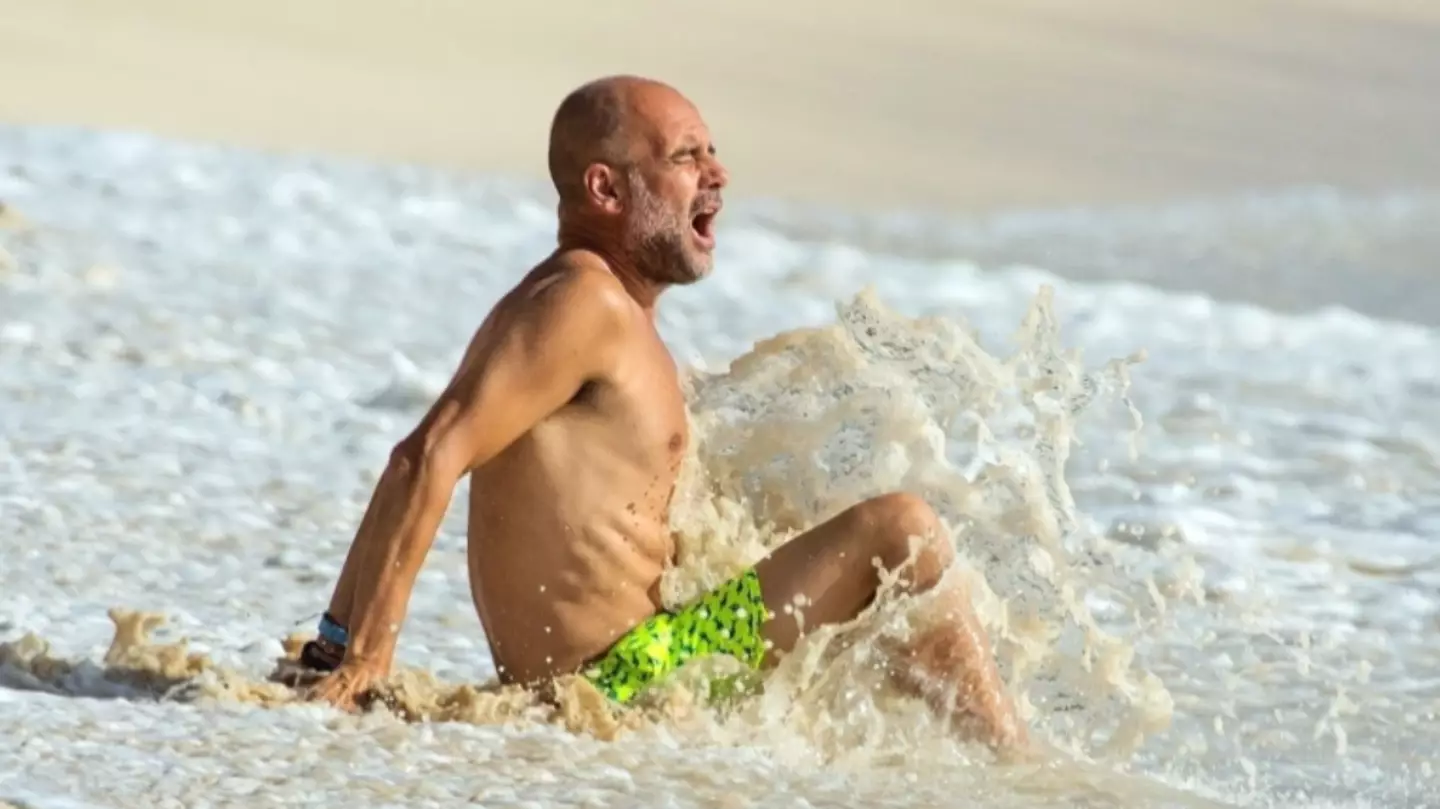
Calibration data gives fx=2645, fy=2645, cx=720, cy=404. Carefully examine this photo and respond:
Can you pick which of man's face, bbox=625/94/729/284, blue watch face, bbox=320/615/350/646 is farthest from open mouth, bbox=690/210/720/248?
blue watch face, bbox=320/615/350/646

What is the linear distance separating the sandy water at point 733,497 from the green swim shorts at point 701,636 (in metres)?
0.06

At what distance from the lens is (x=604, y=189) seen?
3.79 metres

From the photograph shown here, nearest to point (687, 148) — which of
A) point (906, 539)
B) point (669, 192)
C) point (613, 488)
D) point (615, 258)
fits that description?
point (669, 192)

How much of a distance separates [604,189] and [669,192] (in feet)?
0.31

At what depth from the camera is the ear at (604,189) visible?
378cm

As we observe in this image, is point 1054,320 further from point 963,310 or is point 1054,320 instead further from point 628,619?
point 963,310

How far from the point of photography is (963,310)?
9.38m

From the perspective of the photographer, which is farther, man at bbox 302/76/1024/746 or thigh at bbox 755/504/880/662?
thigh at bbox 755/504/880/662

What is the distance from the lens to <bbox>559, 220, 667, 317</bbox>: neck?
3801mm

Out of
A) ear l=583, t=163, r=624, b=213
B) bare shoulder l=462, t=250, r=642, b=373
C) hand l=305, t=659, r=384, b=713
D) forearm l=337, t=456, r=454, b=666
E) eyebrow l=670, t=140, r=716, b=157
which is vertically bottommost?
hand l=305, t=659, r=384, b=713

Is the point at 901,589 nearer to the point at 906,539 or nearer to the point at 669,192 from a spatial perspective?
the point at 906,539

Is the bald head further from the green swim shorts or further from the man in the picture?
the green swim shorts

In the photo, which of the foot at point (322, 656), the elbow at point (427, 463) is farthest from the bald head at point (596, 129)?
the foot at point (322, 656)

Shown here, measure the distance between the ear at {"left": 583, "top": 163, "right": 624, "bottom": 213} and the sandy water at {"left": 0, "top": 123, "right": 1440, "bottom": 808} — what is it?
470mm
